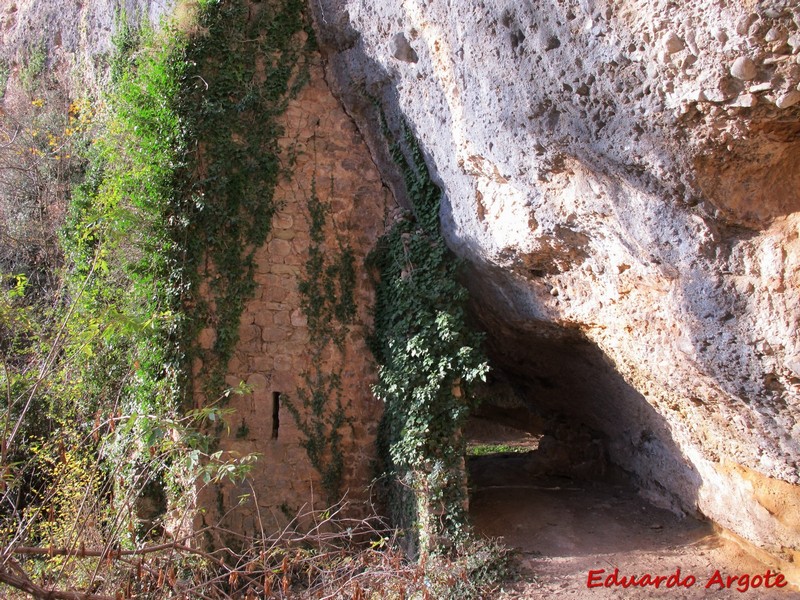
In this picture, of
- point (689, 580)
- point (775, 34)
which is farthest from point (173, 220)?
point (689, 580)

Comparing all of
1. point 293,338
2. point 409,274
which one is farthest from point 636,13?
point 293,338

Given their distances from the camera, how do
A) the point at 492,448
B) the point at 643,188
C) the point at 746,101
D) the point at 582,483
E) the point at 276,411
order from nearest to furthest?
the point at 746,101 < the point at 643,188 < the point at 276,411 < the point at 582,483 < the point at 492,448

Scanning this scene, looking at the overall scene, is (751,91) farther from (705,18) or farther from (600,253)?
(600,253)

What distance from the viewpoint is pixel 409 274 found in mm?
6145

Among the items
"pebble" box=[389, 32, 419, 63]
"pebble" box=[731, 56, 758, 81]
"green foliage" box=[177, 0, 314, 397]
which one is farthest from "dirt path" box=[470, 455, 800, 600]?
"pebble" box=[389, 32, 419, 63]

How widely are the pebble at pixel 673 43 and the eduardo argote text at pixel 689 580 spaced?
3.76 m

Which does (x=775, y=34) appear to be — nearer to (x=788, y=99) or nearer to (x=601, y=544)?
(x=788, y=99)

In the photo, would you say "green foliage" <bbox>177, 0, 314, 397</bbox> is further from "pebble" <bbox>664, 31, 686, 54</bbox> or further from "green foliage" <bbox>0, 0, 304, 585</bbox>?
"pebble" <bbox>664, 31, 686, 54</bbox>

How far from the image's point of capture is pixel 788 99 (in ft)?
10.5

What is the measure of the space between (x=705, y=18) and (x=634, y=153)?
0.88 meters

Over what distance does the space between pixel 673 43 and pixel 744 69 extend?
375 mm

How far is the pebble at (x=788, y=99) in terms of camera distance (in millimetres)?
3172

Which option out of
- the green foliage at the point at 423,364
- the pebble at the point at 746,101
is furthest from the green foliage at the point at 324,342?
the pebble at the point at 746,101

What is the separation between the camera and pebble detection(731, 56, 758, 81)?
124 inches
